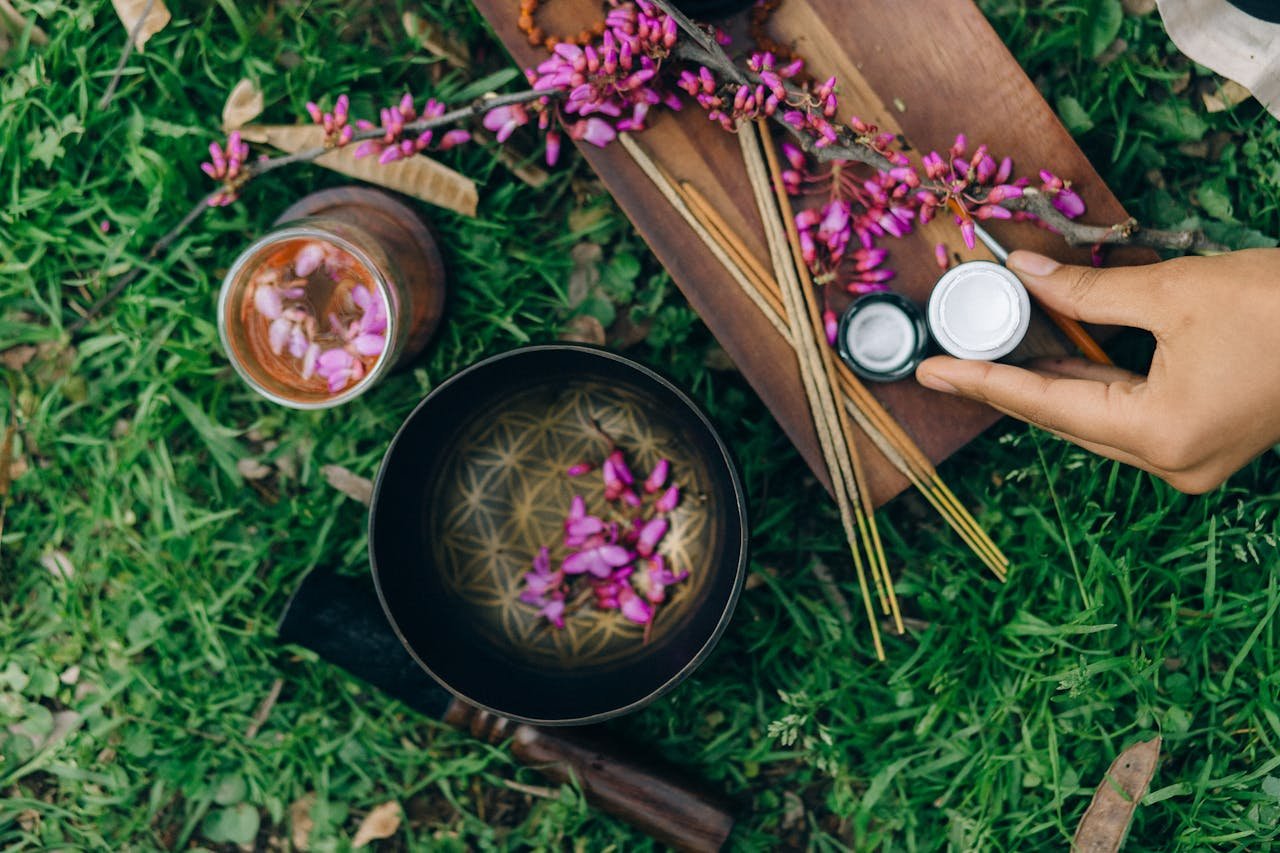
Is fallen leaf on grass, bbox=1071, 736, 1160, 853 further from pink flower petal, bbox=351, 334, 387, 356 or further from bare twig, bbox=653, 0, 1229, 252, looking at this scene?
pink flower petal, bbox=351, 334, 387, 356

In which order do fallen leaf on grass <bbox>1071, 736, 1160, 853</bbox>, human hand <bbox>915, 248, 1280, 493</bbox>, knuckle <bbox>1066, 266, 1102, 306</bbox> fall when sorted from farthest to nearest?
fallen leaf on grass <bbox>1071, 736, 1160, 853</bbox> < knuckle <bbox>1066, 266, 1102, 306</bbox> < human hand <bbox>915, 248, 1280, 493</bbox>

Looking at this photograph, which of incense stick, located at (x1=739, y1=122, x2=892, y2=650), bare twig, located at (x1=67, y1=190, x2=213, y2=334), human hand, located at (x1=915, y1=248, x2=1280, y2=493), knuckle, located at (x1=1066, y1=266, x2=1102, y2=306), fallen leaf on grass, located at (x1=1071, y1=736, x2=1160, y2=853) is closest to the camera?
human hand, located at (x1=915, y1=248, x2=1280, y2=493)

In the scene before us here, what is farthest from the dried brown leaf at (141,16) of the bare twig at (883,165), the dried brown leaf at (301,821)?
the dried brown leaf at (301,821)

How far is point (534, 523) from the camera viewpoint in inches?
66.8

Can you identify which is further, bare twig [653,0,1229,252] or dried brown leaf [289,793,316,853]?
dried brown leaf [289,793,316,853]

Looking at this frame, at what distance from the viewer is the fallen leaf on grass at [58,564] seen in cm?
187

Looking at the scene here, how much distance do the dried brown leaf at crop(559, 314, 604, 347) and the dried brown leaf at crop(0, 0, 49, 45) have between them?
1.21m

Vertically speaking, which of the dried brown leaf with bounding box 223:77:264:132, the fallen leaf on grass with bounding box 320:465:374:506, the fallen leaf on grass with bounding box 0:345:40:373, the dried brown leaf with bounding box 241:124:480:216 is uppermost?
the dried brown leaf with bounding box 223:77:264:132

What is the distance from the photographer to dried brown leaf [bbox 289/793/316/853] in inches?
71.6

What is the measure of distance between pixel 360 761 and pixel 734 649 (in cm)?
78

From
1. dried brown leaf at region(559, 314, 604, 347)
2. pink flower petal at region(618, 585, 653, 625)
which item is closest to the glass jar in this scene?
dried brown leaf at region(559, 314, 604, 347)

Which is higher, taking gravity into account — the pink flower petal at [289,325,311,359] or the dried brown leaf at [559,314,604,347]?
the pink flower petal at [289,325,311,359]

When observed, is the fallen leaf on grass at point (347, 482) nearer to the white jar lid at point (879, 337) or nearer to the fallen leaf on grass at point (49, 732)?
the fallen leaf on grass at point (49, 732)

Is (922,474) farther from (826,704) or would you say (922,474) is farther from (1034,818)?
(1034,818)
